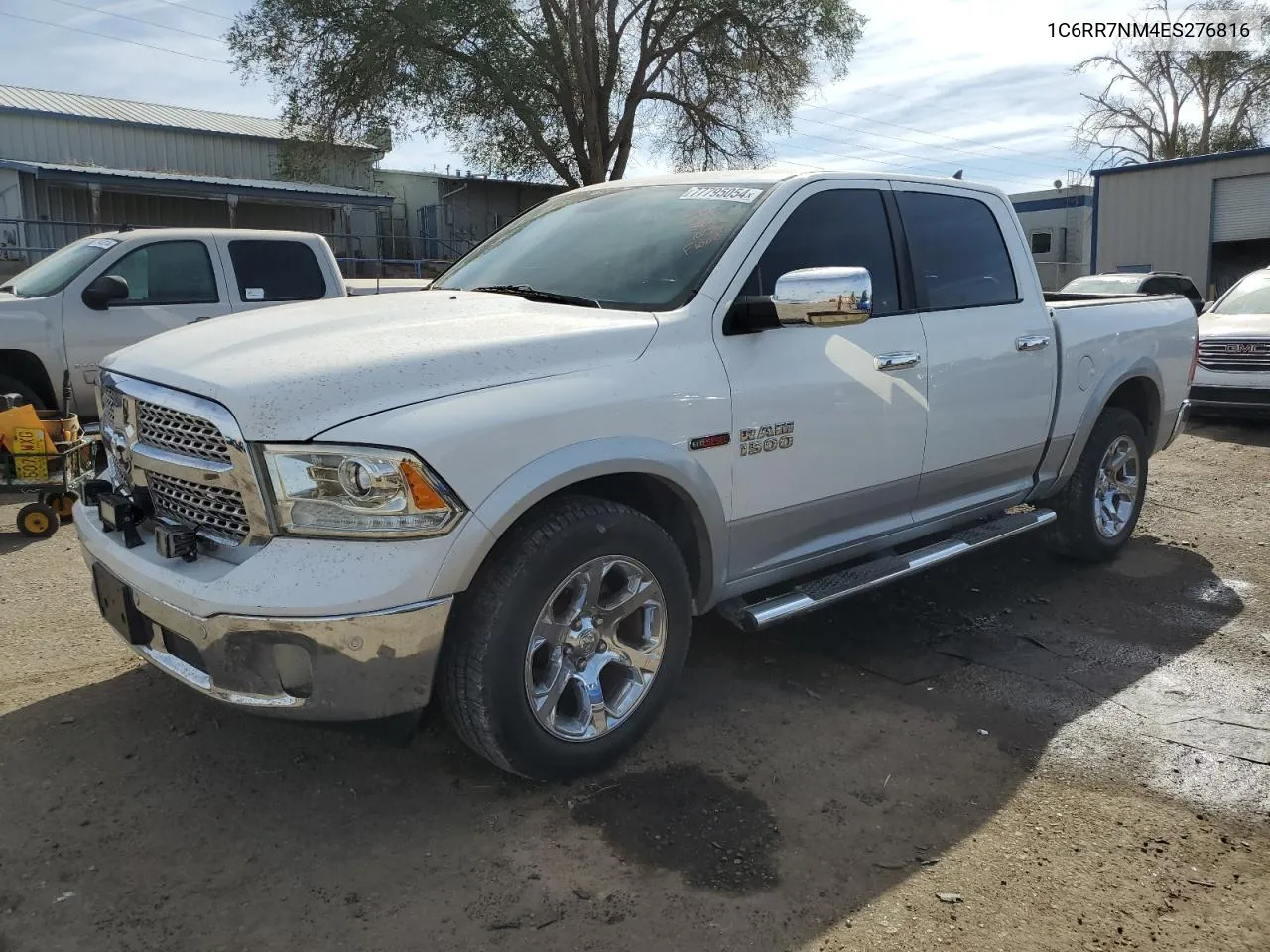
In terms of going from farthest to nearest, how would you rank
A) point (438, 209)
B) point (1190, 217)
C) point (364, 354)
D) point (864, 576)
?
point (438, 209) → point (1190, 217) → point (864, 576) → point (364, 354)

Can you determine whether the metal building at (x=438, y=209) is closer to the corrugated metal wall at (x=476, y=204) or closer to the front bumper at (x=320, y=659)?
the corrugated metal wall at (x=476, y=204)

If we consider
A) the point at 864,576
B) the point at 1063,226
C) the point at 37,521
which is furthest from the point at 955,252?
the point at 1063,226

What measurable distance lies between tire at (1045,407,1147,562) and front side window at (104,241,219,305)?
21.6 feet

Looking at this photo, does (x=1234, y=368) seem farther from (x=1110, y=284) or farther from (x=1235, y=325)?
(x=1110, y=284)

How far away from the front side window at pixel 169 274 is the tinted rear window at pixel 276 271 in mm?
240

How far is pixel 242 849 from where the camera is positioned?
2916mm

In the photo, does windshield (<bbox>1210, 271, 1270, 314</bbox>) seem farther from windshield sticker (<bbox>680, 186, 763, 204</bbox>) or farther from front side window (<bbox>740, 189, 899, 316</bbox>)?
windshield sticker (<bbox>680, 186, 763, 204</bbox>)

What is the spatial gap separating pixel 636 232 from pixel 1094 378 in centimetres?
276

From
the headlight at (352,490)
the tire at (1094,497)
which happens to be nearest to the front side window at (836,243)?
the headlight at (352,490)

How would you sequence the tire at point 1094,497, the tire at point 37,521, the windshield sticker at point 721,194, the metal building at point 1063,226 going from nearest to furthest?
1. the windshield sticker at point 721,194
2. the tire at point 1094,497
3. the tire at point 37,521
4. the metal building at point 1063,226

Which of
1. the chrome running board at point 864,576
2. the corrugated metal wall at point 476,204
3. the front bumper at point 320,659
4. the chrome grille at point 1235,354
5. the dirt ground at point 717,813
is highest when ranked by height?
the corrugated metal wall at point 476,204

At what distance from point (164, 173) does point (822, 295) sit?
2895cm

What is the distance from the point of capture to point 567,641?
3.16 m

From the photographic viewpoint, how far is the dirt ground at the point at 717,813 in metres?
2.64
